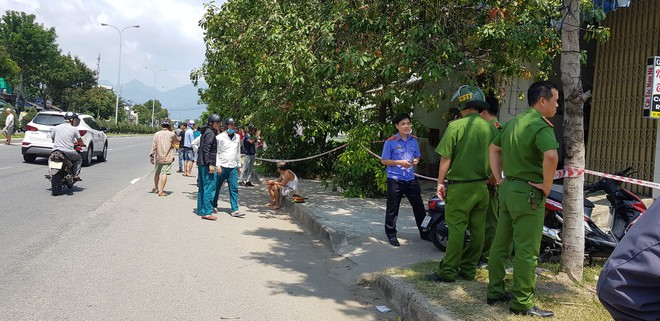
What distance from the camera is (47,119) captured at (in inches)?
635

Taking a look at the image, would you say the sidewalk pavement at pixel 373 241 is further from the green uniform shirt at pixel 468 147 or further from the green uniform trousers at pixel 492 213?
the green uniform shirt at pixel 468 147

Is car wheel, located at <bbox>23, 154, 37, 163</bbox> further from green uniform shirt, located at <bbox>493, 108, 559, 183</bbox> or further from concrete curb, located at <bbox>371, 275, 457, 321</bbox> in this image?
green uniform shirt, located at <bbox>493, 108, 559, 183</bbox>

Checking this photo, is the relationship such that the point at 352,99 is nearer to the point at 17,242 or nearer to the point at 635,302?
the point at 17,242

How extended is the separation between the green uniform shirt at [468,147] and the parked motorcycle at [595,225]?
1308 millimetres

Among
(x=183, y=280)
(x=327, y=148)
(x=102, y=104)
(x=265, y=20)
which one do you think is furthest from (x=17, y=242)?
(x=102, y=104)

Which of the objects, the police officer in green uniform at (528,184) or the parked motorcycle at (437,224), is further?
the parked motorcycle at (437,224)

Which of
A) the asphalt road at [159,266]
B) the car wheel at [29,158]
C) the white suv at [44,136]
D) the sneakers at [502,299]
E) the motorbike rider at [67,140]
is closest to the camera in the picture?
the sneakers at [502,299]

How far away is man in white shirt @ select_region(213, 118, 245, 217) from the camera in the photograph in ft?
31.3

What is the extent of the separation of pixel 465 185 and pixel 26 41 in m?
51.5

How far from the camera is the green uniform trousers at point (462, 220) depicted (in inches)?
197

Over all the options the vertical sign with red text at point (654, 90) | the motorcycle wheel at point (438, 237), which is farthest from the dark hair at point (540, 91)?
the vertical sign with red text at point (654, 90)

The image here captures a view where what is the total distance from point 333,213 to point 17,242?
16.2ft

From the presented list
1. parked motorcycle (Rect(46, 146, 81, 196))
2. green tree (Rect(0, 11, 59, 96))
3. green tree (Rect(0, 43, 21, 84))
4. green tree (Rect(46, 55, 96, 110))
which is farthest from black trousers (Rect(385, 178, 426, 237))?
green tree (Rect(46, 55, 96, 110))

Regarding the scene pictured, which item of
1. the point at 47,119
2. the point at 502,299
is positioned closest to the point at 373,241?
the point at 502,299
